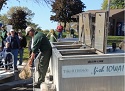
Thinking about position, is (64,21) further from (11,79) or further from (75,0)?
(11,79)

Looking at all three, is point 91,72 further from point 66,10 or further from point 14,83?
point 66,10

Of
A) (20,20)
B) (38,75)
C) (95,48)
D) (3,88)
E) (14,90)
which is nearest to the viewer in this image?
Result: (95,48)

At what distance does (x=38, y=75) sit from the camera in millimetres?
7523

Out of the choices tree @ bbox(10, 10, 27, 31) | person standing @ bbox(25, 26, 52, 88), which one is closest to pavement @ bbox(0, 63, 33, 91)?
person standing @ bbox(25, 26, 52, 88)

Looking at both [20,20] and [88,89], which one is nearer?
[88,89]

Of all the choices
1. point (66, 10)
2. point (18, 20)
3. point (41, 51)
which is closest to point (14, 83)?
point (41, 51)

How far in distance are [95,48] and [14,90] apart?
3.81 m

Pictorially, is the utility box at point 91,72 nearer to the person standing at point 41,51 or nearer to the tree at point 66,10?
the person standing at point 41,51

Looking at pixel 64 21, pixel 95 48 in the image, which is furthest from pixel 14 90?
pixel 64 21

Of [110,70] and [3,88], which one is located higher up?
[110,70]

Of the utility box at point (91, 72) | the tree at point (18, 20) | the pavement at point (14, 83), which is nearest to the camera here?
the utility box at point (91, 72)

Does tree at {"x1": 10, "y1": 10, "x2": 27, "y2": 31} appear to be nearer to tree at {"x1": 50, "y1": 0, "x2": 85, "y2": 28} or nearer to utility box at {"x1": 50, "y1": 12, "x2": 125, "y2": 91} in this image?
tree at {"x1": 50, "y1": 0, "x2": 85, "y2": 28}

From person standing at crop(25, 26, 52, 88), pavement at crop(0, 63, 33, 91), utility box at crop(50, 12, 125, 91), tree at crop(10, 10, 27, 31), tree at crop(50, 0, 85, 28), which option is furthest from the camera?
tree at crop(50, 0, 85, 28)

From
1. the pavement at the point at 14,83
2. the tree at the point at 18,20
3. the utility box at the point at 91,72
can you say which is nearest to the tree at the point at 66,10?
the tree at the point at 18,20
